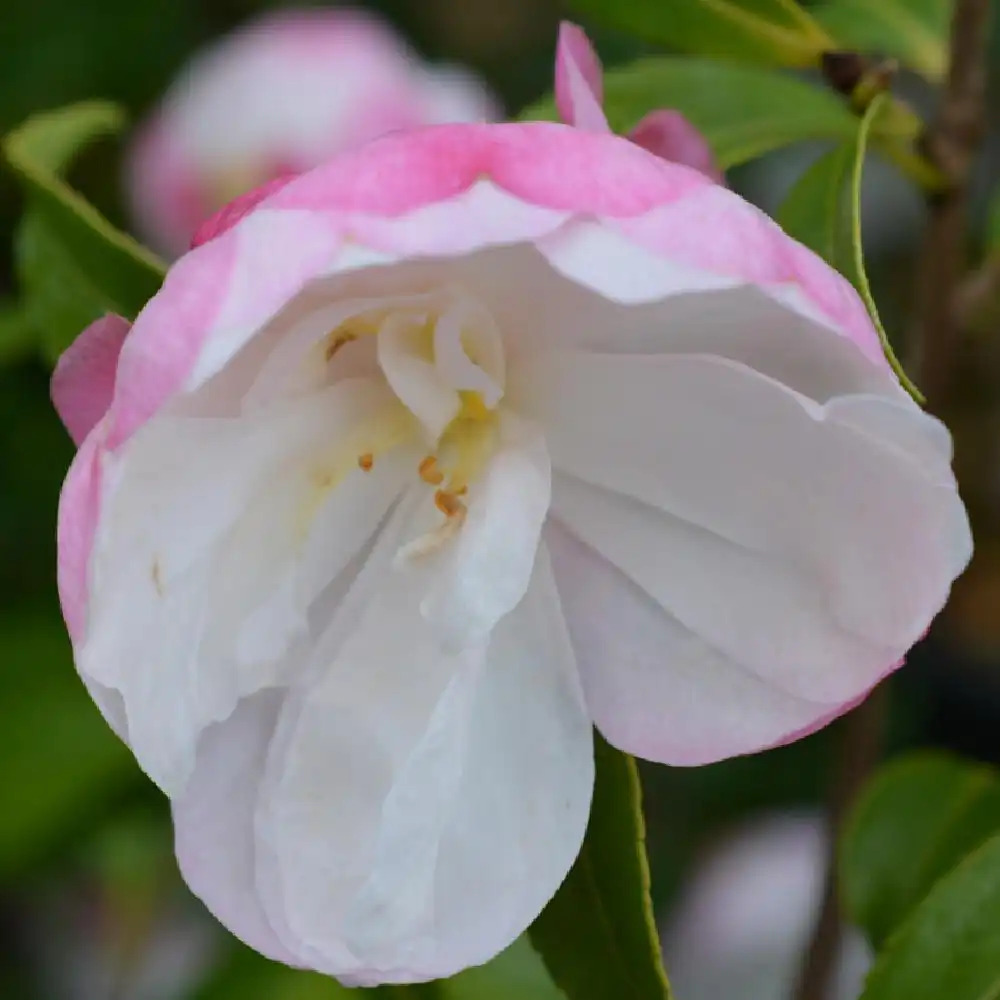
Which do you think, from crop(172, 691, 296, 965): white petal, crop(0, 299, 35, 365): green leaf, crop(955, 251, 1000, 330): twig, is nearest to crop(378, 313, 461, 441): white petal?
crop(172, 691, 296, 965): white petal

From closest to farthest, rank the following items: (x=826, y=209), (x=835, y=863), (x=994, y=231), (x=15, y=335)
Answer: (x=826, y=209) → (x=835, y=863) → (x=994, y=231) → (x=15, y=335)

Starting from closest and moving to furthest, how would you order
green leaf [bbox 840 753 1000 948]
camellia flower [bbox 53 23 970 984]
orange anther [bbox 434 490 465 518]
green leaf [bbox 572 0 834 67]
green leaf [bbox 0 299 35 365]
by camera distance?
camellia flower [bbox 53 23 970 984] < orange anther [bbox 434 490 465 518] < green leaf [bbox 572 0 834 67] < green leaf [bbox 840 753 1000 948] < green leaf [bbox 0 299 35 365]

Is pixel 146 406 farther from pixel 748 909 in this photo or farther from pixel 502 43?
pixel 502 43

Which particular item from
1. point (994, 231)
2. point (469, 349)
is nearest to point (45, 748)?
point (994, 231)

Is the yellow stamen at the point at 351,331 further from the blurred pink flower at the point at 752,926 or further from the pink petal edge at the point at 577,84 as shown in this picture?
the blurred pink flower at the point at 752,926

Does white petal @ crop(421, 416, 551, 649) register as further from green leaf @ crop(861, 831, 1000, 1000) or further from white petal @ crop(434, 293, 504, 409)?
green leaf @ crop(861, 831, 1000, 1000)

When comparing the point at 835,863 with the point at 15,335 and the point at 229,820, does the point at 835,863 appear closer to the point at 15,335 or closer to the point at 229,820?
the point at 229,820

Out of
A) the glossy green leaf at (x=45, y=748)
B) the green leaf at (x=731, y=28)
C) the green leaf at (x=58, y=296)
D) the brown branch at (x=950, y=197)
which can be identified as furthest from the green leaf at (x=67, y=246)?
the glossy green leaf at (x=45, y=748)
